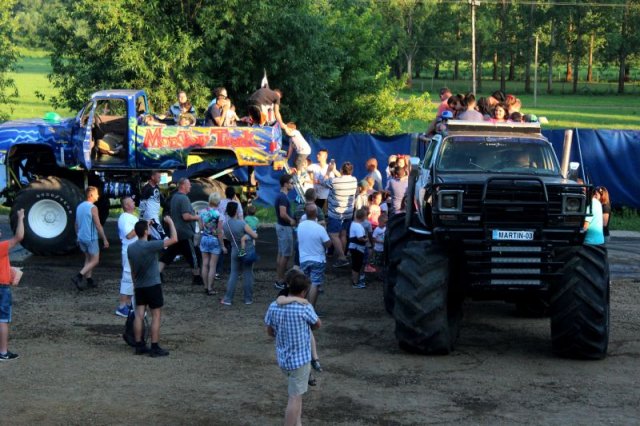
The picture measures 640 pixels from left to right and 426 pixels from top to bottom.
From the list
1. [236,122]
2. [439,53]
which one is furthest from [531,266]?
[439,53]

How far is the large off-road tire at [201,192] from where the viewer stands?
18.7 meters

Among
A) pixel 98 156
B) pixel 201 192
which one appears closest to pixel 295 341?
A: pixel 201 192

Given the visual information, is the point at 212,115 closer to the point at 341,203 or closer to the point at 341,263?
the point at 341,203

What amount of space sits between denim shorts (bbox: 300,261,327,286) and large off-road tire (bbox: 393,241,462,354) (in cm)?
197

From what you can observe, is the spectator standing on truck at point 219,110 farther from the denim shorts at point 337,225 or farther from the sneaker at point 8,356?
the sneaker at point 8,356

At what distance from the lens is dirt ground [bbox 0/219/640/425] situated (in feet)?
31.9

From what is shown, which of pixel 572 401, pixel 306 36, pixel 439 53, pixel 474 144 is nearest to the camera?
pixel 572 401

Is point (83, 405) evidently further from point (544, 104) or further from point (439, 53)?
point (439, 53)

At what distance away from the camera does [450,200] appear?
38.1 ft

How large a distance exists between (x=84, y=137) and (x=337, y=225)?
4.93 metres

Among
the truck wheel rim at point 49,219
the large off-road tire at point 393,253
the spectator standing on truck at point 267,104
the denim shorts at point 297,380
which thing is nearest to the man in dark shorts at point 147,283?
the large off-road tire at point 393,253

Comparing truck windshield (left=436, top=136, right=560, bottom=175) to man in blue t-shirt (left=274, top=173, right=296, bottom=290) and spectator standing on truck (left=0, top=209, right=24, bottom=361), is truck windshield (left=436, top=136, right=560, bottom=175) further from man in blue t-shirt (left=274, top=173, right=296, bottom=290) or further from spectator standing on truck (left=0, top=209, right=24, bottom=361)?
spectator standing on truck (left=0, top=209, right=24, bottom=361)

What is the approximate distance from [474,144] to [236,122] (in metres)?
7.95

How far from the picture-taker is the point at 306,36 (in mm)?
27234
